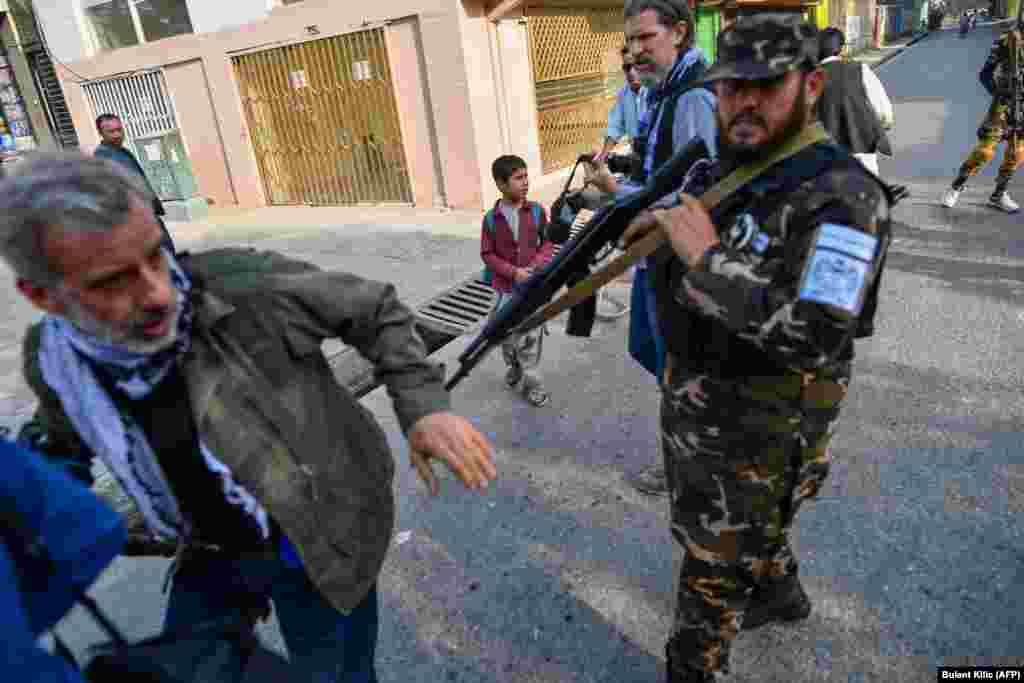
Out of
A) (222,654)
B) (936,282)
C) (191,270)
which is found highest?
(191,270)

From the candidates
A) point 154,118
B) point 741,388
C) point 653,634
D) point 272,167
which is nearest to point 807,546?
point 653,634

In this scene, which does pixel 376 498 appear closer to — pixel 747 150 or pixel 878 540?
pixel 747 150

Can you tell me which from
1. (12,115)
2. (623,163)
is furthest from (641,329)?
(12,115)

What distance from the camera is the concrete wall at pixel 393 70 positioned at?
25.7 ft

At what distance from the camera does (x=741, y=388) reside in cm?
158

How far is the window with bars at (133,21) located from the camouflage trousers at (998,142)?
10.3 meters

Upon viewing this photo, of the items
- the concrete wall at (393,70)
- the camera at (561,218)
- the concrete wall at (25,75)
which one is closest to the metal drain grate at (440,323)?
the camera at (561,218)

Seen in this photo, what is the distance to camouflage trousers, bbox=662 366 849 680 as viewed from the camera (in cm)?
159

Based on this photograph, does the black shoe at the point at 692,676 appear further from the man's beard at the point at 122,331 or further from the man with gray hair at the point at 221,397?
the man's beard at the point at 122,331

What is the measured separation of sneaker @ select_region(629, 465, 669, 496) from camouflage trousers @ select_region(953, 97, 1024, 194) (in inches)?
213

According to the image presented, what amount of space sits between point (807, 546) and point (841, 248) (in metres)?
1.60

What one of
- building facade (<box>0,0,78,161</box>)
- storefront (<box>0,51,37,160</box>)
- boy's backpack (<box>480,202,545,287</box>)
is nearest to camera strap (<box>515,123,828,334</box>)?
boy's backpack (<box>480,202,545,287</box>)

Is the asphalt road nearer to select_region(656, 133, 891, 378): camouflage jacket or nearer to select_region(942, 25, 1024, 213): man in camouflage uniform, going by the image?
select_region(656, 133, 891, 378): camouflage jacket

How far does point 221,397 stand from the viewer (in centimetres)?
121
